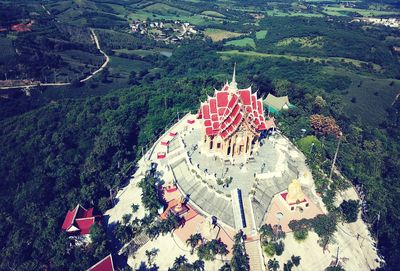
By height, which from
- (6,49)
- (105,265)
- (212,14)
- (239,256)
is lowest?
(212,14)

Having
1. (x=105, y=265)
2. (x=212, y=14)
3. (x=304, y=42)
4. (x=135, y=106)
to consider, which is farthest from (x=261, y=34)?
(x=105, y=265)

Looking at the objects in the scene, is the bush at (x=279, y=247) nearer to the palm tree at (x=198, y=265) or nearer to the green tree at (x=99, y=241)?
the palm tree at (x=198, y=265)

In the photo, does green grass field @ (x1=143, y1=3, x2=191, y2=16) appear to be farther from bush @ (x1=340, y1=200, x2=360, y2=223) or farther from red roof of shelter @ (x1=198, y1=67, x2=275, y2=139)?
bush @ (x1=340, y1=200, x2=360, y2=223)

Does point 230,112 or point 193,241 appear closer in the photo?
point 193,241

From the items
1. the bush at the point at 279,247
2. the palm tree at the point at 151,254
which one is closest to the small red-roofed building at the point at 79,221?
the palm tree at the point at 151,254

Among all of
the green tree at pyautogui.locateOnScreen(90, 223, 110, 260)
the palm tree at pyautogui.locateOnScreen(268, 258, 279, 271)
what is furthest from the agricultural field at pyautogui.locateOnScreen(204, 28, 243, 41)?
the palm tree at pyautogui.locateOnScreen(268, 258, 279, 271)

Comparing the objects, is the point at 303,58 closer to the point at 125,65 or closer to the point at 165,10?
the point at 125,65
